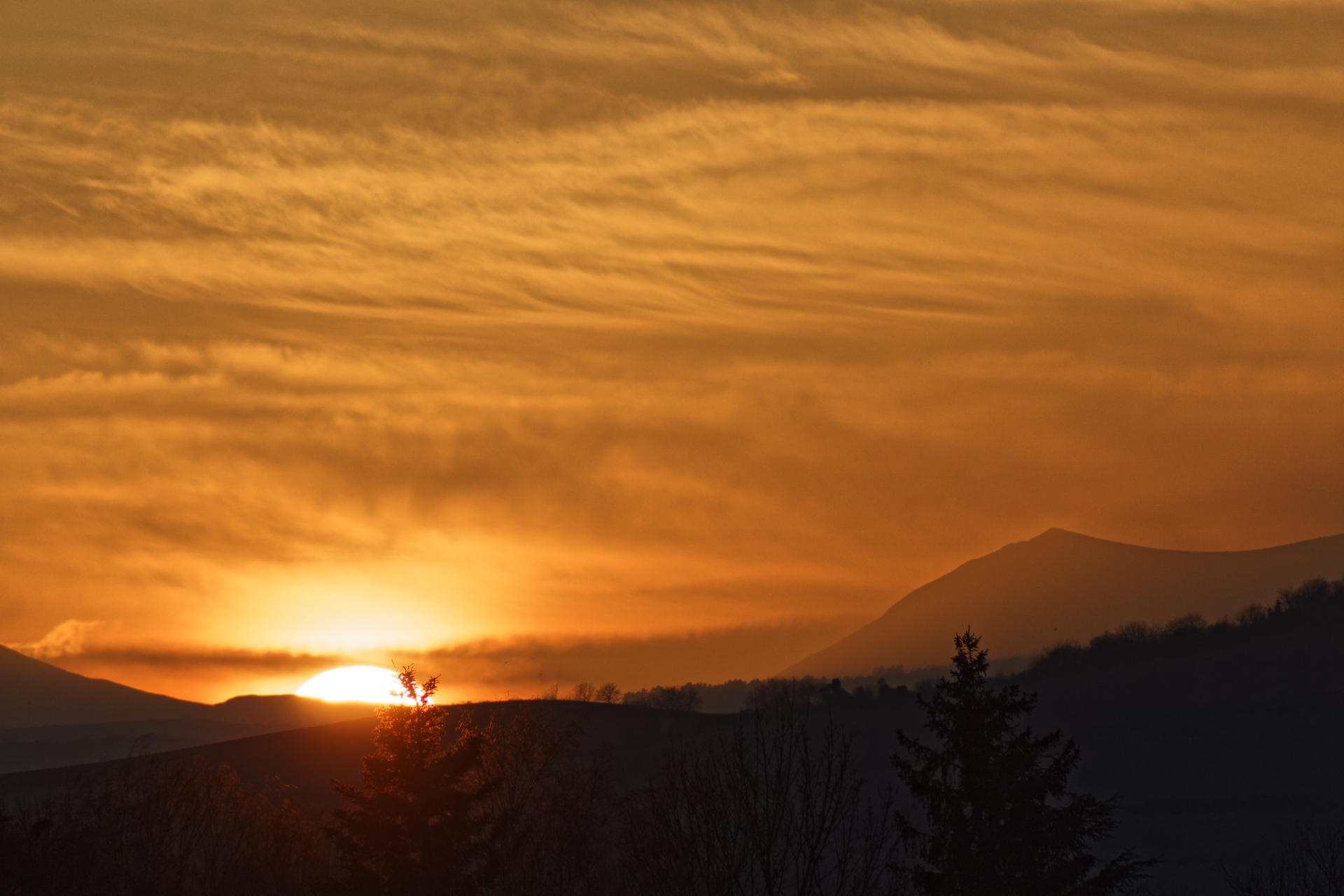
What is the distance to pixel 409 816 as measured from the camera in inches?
1683

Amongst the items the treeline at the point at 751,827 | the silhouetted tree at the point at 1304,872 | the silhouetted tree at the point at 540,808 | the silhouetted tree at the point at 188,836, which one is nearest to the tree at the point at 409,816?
the treeline at the point at 751,827

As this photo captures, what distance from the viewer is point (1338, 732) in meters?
184

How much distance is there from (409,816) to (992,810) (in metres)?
18.1

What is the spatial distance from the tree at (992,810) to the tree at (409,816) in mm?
14408

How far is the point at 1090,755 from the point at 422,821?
171830mm

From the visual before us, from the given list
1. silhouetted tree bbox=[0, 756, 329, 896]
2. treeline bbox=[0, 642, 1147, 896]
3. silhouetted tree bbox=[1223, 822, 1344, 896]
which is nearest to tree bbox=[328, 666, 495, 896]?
treeline bbox=[0, 642, 1147, 896]

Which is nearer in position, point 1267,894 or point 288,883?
point 288,883

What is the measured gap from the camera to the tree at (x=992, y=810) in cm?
3922

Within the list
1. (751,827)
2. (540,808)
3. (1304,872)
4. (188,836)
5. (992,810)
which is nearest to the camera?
(751,827)

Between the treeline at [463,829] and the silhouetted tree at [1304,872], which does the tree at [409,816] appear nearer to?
the treeline at [463,829]

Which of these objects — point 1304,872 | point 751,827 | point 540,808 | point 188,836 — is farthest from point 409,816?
point 1304,872

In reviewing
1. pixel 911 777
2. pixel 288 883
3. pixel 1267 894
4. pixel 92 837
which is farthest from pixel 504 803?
pixel 1267 894

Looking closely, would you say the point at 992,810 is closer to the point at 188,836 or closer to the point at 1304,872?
the point at 1304,872

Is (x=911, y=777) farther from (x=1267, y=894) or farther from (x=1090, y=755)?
(x=1090, y=755)
